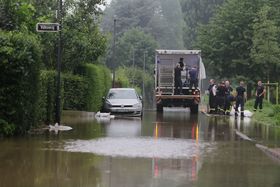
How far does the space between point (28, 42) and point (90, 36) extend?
1541cm

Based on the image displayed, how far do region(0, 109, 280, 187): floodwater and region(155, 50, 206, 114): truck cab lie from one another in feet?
47.3

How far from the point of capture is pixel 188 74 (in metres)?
33.6

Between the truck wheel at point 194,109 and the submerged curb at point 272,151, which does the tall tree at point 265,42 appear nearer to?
the truck wheel at point 194,109

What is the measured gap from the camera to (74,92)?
29.4m

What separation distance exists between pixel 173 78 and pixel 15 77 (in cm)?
1893

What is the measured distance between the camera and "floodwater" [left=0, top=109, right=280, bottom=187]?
995cm

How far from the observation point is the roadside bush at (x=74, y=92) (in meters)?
29.0

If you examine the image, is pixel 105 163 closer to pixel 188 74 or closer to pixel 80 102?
pixel 80 102

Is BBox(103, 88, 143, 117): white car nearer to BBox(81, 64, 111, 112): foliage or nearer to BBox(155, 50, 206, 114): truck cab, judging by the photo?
BBox(81, 64, 111, 112): foliage

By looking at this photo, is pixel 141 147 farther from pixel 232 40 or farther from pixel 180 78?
pixel 232 40

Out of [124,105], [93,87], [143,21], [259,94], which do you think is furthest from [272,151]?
[143,21]

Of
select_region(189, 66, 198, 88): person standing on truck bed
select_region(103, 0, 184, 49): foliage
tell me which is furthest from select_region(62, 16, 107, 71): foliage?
select_region(103, 0, 184, 49): foliage

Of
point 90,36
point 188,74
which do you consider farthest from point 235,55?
point 90,36

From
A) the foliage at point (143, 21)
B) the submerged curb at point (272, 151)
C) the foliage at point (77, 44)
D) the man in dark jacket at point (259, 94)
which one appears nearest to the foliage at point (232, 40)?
the man in dark jacket at point (259, 94)
